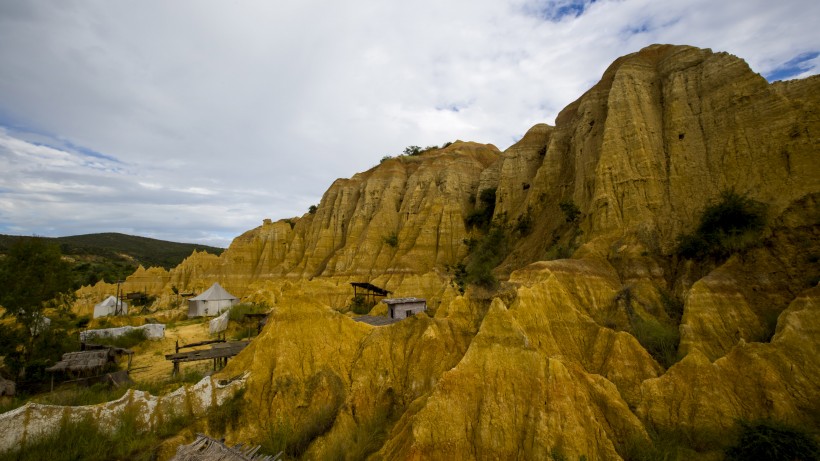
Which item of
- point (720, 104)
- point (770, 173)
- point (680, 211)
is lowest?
point (680, 211)

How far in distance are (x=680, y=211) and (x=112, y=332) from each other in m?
35.7

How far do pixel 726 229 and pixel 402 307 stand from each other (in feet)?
61.9

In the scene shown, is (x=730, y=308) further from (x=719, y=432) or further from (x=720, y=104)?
(x=720, y=104)

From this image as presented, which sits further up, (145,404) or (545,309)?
(545,309)

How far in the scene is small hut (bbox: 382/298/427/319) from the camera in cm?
2592

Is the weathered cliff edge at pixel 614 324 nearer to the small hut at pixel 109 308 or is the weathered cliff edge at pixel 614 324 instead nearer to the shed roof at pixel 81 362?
the shed roof at pixel 81 362

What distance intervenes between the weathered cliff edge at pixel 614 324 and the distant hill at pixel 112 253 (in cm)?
5770

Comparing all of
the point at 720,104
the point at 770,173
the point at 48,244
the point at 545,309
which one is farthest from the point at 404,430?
the point at 720,104

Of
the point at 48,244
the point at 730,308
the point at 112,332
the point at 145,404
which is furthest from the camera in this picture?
the point at 112,332

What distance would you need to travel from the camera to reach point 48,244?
1877cm

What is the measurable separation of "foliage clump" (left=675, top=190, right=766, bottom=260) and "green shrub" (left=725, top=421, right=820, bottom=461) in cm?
927

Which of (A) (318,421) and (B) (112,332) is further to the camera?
(B) (112,332)

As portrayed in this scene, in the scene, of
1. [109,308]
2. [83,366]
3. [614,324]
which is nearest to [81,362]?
[83,366]

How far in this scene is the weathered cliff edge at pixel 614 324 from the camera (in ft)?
29.2
